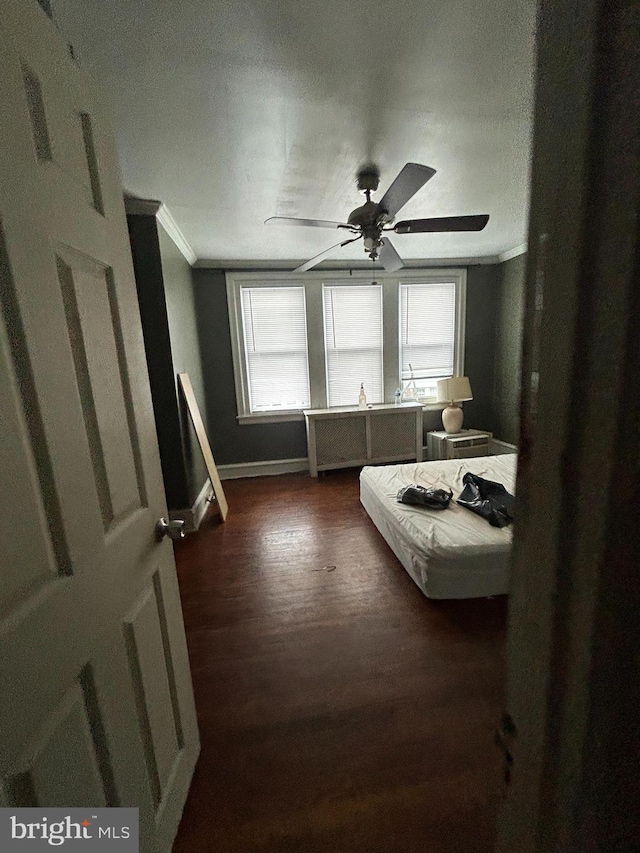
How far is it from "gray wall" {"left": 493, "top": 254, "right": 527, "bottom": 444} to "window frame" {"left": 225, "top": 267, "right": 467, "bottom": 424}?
50 centimetres

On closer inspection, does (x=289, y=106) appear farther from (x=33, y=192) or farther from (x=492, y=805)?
(x=492, y=805)

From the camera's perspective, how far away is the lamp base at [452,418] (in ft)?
13.7

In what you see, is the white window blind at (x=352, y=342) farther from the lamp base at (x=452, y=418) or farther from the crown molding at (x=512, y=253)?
the crown molding at (x=512, y=253)

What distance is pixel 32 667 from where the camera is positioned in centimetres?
54

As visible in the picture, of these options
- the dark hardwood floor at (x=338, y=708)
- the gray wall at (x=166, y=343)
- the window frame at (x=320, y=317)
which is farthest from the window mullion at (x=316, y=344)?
the dark hardwood floor at (x=338, y=708)

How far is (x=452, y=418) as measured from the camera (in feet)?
13.7

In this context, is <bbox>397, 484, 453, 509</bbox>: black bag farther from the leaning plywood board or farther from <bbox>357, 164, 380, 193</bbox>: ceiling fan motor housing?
<bbox>357, 164, 380, 193</bbox>: ceiling fan motor housing

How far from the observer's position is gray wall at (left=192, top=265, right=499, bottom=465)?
12.6 ft

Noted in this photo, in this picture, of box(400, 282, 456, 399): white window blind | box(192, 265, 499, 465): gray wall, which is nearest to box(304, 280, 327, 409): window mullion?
box(192, 265, 499, 465): gray wall

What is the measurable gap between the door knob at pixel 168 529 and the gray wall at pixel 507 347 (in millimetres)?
4145

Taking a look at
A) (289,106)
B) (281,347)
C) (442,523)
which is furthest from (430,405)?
(289,106)

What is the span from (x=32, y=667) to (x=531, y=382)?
2.83 feet

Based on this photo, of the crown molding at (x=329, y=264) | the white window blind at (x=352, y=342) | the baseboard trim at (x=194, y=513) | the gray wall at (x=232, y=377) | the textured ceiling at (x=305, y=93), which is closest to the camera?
the textured ceiling at (x=305, y=93)

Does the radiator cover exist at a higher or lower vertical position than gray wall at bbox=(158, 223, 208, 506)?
lower
